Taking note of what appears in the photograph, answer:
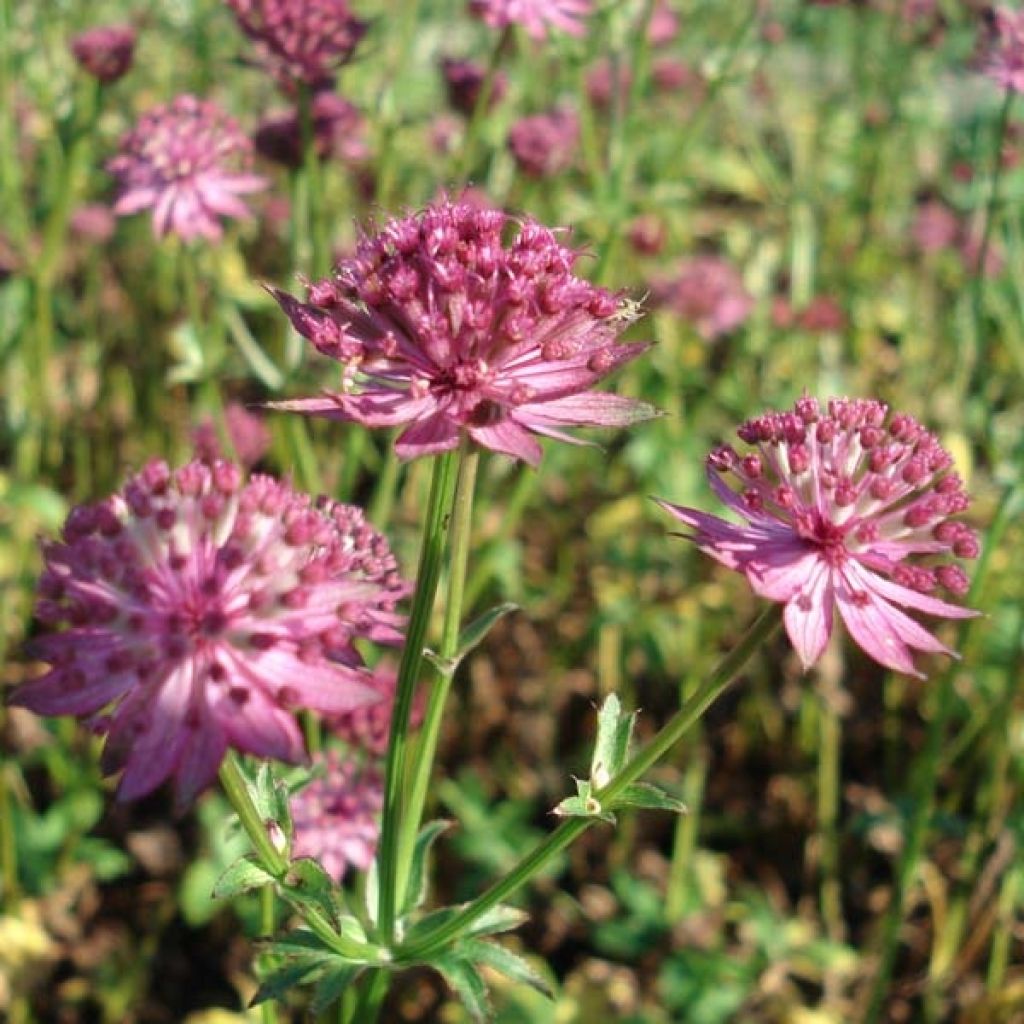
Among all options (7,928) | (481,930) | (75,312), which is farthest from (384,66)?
(481,930)

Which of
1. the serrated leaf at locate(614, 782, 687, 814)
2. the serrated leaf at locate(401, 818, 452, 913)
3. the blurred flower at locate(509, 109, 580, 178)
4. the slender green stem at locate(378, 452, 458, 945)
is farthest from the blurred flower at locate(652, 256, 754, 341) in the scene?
the serrated leaf at locate(614, 782, 687, 814)

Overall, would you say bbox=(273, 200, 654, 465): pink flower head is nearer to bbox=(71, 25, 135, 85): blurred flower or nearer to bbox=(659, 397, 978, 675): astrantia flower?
bbox=(659, 397, 978, 675): astrantia flower

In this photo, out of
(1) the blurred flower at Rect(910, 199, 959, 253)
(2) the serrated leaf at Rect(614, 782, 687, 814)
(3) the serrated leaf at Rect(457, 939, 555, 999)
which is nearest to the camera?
(2) the serrated leaf at Rect(614, 782, 687, 814)

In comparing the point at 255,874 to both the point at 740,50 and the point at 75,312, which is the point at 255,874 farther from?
the point at 75,312

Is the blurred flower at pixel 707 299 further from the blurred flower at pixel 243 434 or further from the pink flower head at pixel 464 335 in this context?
the pink flower head at pixel 464 335

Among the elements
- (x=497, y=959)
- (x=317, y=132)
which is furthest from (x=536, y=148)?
(x=497, y=959)

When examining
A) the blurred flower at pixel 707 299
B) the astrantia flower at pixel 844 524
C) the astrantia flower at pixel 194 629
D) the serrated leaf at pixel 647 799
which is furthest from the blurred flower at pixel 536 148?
the serrated leaf at pixel 647 799

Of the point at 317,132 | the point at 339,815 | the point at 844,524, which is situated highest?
the point at 317,132

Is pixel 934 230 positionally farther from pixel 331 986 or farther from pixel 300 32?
pixel 331 986
